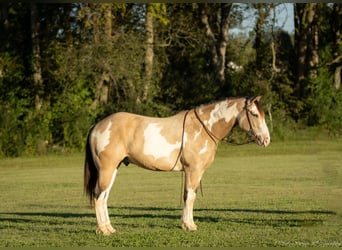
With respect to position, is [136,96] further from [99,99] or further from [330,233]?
[330,233]

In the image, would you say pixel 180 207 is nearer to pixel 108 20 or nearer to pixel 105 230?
pixel 105 230

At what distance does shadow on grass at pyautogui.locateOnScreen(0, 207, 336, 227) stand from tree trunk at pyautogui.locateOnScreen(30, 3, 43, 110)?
20.0 metres

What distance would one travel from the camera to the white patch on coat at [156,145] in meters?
11.4

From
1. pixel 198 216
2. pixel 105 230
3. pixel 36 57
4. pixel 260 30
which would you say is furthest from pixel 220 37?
pixel 105 230

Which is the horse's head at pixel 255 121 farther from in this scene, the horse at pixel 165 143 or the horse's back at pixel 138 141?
the horse's back at pixel 138 141

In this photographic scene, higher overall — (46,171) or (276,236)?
(276,236)

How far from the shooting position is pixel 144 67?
36.0m

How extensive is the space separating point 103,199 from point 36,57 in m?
24.0

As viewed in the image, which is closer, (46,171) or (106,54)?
(46,171)

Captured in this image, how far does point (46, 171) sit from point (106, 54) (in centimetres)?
909

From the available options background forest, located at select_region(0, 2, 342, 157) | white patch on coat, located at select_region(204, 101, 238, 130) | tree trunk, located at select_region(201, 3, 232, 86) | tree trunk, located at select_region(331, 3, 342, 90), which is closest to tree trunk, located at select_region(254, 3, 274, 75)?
background forest, located at select_region(0, 2, 342, 157)

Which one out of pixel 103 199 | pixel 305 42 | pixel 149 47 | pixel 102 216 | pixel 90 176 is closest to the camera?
pixel 102 216

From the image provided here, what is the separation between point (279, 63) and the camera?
4041cm

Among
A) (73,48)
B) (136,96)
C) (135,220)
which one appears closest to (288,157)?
(136,96)
